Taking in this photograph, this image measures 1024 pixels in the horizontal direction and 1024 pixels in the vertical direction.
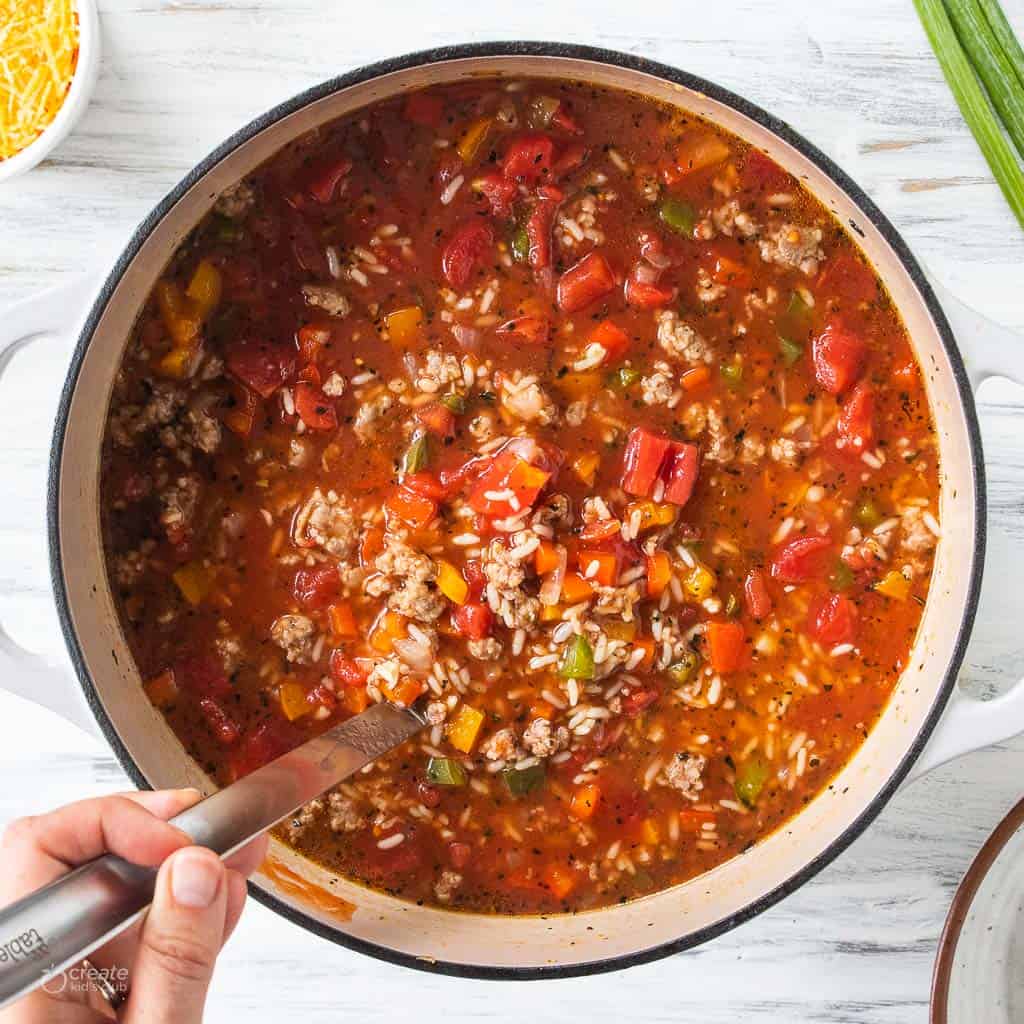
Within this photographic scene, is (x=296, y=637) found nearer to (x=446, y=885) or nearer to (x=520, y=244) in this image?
(x=446, y=885)

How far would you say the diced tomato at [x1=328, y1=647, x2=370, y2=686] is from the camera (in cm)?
385

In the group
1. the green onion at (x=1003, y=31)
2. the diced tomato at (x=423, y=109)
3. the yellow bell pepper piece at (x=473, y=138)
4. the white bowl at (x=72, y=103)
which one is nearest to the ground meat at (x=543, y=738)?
the yellow bell pepper piece at (x=473, y=138)

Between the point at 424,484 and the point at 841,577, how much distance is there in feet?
4.64

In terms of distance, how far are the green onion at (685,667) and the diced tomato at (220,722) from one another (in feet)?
4.81

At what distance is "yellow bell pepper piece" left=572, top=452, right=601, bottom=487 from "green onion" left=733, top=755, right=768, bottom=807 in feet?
3.65

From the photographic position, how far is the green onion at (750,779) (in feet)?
12.9

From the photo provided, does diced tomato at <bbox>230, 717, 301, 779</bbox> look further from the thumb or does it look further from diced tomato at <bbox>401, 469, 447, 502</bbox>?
the thumb

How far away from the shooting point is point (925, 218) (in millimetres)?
3973

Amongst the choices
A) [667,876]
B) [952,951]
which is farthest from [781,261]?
[952,951]

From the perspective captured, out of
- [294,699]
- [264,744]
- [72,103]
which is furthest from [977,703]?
[72,103]

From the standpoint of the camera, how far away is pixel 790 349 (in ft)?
12.2

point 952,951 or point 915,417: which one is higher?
point 915,417

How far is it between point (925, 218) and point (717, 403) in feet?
3.39

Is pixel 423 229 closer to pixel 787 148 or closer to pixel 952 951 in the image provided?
pixel 787 148
